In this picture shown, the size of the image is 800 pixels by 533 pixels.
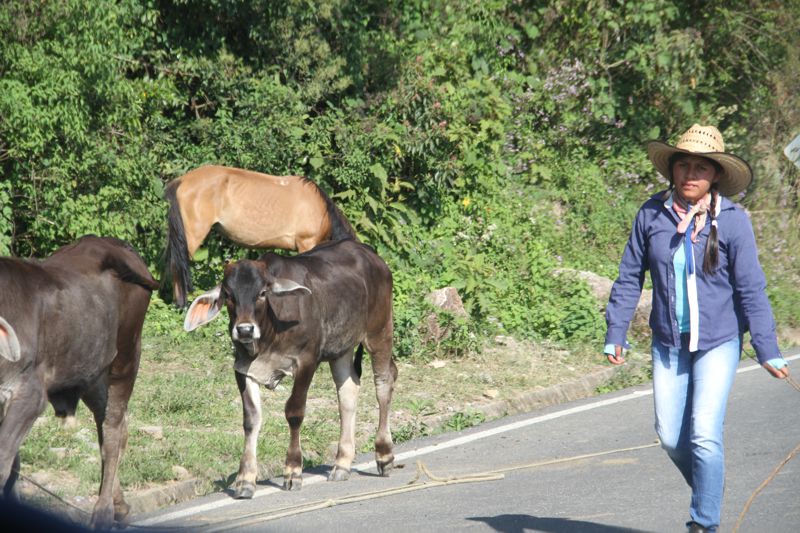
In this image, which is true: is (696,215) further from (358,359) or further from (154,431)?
(154,431)

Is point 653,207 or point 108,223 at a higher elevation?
point 653,207

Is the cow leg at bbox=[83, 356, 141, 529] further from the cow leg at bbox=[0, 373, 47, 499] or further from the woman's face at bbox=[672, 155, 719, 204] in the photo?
the woman's face at bbox=[672, 155, 719, 204]

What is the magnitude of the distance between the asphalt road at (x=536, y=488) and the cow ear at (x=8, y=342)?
5.23 ft

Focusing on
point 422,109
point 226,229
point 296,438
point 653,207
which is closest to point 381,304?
point 296,438

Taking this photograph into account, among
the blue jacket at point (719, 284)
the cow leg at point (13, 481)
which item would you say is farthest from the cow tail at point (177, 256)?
the blue jacket at point (719, 284)

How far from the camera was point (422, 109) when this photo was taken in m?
16.6

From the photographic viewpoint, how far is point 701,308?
19.2ft

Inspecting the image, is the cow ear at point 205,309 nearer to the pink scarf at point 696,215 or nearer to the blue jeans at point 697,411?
the blue jeans at point 697,411

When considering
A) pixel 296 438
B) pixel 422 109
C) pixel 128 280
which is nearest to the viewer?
pixel 128 280

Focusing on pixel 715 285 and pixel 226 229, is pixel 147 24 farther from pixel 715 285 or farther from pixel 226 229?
pixel 715 285

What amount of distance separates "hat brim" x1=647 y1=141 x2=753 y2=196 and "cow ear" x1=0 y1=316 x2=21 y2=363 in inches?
135

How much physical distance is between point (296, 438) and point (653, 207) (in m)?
Result: 3.05

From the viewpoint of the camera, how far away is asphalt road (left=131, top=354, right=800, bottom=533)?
21.7ft

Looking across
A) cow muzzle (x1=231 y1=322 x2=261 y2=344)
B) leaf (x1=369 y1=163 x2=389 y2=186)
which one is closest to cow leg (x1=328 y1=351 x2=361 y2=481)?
cow muzzle (x1=231 y1=322 x2=261 y2=344)
